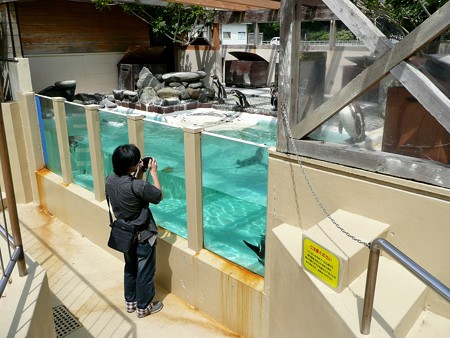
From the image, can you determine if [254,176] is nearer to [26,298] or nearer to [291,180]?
[291,180]

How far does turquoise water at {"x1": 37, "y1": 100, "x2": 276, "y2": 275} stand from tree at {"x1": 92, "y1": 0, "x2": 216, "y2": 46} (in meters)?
9.05

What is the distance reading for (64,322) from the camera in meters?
3.99

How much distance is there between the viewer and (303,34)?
272 centimetres

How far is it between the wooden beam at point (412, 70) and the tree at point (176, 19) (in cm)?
1130

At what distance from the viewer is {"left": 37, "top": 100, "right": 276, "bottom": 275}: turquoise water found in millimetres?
3545

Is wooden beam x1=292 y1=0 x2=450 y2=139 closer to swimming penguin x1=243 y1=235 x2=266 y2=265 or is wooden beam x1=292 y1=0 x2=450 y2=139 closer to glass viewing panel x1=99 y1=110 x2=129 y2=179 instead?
swimming penguin x1=243 y1=235 x2=266 y2=265

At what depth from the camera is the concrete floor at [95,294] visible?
12.8 feet

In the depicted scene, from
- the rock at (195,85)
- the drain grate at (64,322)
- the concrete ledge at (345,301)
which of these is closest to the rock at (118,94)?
the rock at (195,85)

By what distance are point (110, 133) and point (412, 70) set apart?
12.6ft

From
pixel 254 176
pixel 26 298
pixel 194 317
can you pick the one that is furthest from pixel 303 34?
pixel 194 317

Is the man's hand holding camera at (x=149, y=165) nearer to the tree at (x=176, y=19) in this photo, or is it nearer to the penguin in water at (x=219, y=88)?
the penguin in water at (x=219, y=88)

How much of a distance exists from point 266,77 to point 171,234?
13325 millimetres

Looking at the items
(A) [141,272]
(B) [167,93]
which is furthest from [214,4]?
(A) [141,272]

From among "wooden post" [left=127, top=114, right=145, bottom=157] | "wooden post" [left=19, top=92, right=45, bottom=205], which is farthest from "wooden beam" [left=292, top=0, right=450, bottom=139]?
"wooden post" [left=19, top=92, right=45, bottom=205]
